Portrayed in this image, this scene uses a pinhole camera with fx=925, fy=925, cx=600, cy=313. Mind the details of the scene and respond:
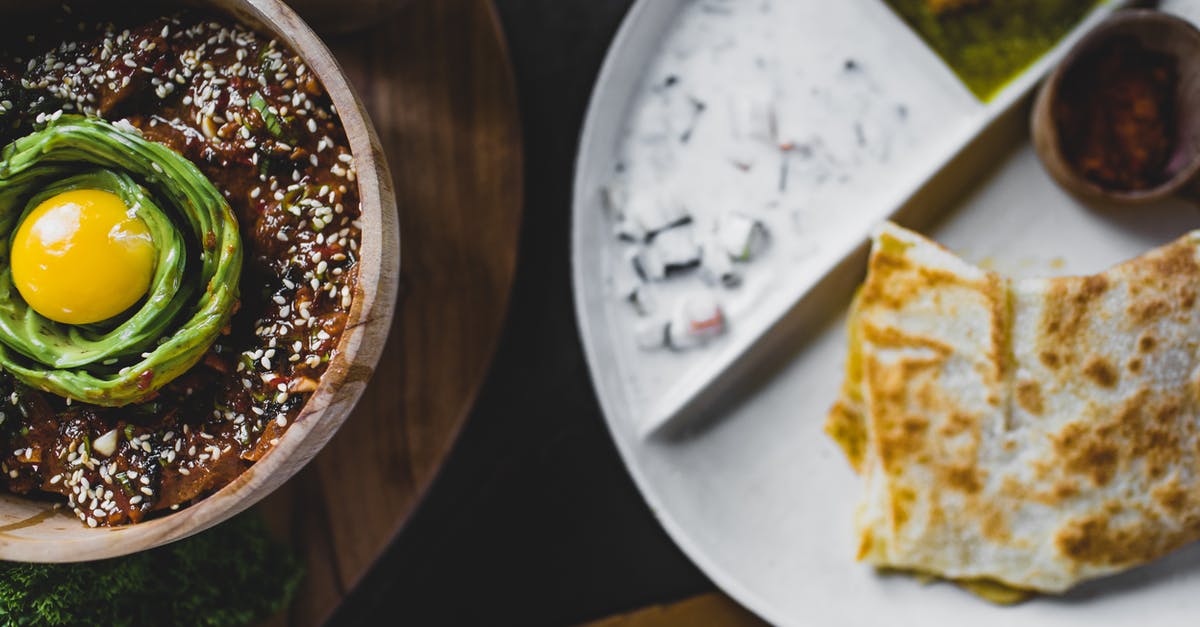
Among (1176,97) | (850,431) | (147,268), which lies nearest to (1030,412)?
(850,431)

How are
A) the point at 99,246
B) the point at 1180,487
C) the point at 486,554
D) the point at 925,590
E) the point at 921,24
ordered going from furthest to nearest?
the point at 486,554, the point at 921,24, the point at 925,590, the point at 1180,487, the point at 99,246

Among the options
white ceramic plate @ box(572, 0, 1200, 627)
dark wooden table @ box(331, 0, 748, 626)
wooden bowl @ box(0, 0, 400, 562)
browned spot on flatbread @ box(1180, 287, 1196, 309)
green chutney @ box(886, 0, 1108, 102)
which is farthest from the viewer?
dark wooden table @ box(331, 0, 748, 626)

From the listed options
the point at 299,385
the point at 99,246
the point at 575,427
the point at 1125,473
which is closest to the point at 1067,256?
the point at 1125,473

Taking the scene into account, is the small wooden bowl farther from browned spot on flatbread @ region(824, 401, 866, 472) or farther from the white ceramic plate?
browned spot on flatbread @ region(824, 401, 866, 472)

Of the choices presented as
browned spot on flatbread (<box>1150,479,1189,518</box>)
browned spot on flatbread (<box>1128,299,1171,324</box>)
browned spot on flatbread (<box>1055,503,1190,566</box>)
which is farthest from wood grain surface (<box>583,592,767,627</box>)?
browned spot on flatbread (<box>1128,299,1171,324</box>)

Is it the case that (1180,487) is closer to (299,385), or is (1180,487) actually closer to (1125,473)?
(1125,473)

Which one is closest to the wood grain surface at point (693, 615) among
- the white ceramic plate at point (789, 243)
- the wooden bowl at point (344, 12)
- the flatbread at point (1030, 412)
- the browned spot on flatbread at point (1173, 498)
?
the white ceramic plate at point (789, 243)

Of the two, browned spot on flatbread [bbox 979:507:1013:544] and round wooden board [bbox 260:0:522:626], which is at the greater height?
round wooden board [bbox 260:0:522:626]
